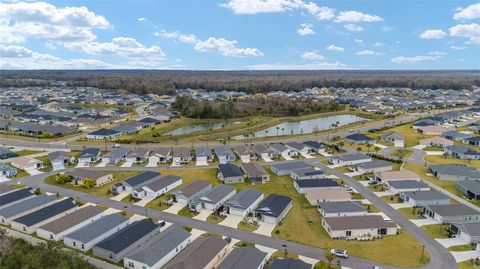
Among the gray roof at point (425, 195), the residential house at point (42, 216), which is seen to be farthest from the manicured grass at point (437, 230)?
the residential house at point (42, 216)

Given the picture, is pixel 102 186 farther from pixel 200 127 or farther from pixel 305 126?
pixel 305 126

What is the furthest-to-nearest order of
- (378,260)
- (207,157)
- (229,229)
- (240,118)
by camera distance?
1. (240,118)
2. (207,157)
3. (229,229)
4. (378,260)

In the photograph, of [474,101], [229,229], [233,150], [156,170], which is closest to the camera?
[229,229]

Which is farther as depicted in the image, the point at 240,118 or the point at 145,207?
the point at 240,118

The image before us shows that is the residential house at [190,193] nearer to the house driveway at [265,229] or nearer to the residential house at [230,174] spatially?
the residential house at [230,174]

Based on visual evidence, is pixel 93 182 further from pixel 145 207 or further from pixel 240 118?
pixel 240 118

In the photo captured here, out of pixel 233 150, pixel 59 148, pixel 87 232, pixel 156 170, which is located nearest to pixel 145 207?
pixel 87 232
